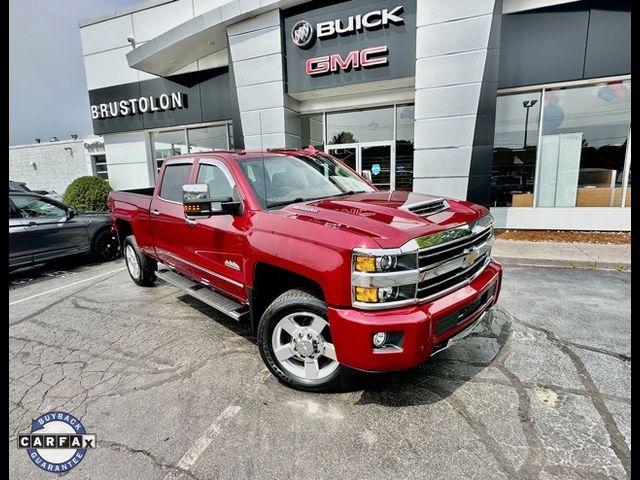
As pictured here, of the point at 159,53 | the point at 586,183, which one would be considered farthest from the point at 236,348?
the point at 159,53

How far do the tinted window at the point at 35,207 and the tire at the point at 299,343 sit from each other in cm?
637

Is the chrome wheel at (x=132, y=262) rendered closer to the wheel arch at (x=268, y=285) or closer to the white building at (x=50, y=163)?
the wheel arch at (x=268, y=285)

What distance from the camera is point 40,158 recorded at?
26578 millimetres

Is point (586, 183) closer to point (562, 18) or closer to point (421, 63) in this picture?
point (562, 18)

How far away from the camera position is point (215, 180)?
3816mm

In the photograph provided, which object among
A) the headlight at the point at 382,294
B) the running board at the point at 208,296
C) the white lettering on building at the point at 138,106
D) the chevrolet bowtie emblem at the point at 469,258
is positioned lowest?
the running board at the point at 208,296

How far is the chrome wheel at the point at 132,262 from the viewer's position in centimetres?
575

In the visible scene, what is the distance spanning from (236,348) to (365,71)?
831 centimetres

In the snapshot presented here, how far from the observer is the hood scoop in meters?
2.84

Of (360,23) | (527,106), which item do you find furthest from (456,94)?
(360,23)

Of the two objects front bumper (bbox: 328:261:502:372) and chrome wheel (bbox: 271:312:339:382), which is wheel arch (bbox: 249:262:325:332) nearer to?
chrome wheel (bbox: 271:312:339:382)

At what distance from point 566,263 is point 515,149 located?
4.14 meters

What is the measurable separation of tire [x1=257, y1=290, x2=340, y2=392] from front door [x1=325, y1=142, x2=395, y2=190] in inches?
339

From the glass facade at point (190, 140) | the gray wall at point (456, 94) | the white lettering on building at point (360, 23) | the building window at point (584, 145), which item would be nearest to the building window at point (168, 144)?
the glass facade at point (190, 140)
